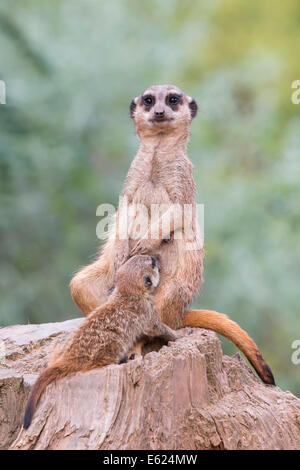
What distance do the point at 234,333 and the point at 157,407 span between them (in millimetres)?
912

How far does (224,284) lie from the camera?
838 cm

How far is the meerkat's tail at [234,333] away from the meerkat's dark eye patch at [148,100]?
1299mm

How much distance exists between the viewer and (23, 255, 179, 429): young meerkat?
3.30m

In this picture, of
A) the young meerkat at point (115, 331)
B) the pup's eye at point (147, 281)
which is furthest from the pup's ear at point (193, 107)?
the pup's eye at point (147, 281)

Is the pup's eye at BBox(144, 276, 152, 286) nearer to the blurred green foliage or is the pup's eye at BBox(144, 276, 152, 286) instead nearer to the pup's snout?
the pup's snout

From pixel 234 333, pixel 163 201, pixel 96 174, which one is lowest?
pixel 234 333

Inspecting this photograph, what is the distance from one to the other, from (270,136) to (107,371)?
7811mm

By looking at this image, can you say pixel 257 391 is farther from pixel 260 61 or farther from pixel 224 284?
pixel 260 61

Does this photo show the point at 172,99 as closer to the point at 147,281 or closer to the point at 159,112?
the point at 159,112

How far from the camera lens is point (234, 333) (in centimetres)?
401

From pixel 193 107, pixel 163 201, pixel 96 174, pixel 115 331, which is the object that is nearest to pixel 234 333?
pixel 115 331

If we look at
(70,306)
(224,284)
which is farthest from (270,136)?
(70,306)

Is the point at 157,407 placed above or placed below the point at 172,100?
below

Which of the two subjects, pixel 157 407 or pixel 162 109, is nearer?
pixel 157 407
